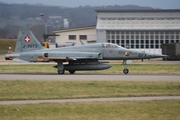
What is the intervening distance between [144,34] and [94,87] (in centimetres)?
5269

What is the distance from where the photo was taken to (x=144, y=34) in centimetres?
7294

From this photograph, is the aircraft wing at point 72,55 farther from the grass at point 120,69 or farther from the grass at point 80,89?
the grass at point 80,89

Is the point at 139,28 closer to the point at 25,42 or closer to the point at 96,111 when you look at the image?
the point at 25,42

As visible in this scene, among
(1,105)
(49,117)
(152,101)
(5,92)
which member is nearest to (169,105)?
(152,101)

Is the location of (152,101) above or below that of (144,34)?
below

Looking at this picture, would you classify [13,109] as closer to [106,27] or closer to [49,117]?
[49,117]

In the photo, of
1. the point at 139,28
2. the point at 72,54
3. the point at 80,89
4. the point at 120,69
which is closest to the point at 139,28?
the point at 139,28

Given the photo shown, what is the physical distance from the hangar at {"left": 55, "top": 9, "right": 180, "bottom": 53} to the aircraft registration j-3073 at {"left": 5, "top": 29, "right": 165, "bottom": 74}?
1553 inches

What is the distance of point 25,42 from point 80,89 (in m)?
12.4

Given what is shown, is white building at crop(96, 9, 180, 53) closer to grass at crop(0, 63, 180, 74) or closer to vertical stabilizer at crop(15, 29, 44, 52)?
grass at crop(0, 63, 180, 74)

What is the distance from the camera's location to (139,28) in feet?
236

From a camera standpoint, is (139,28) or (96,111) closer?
(96,111)

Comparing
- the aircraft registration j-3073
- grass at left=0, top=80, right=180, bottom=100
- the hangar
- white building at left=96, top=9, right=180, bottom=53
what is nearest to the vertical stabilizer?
the aircraft registration j-3073

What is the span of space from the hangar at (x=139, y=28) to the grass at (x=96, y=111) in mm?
55024
